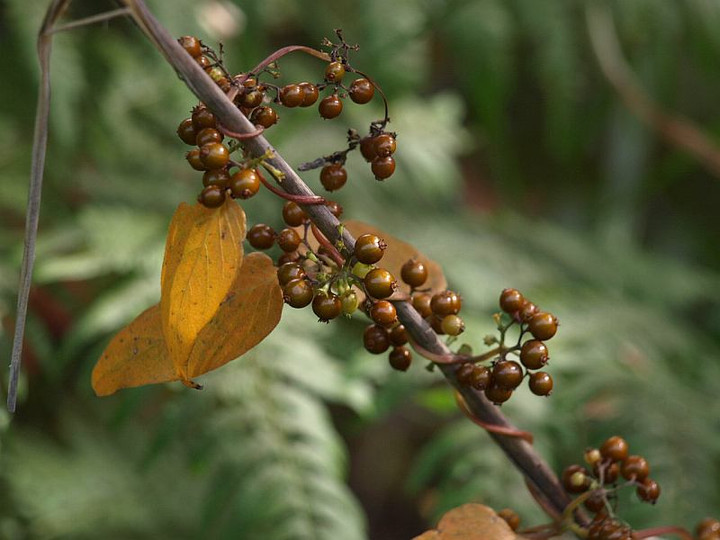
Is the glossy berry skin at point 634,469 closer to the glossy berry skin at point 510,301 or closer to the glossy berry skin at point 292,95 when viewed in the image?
the glossy berry skin at point 510,301

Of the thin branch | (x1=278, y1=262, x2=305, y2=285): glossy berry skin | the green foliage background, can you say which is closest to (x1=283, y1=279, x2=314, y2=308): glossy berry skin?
(x1=278, y1=262, x2=305, y2=285): glossy berry skin

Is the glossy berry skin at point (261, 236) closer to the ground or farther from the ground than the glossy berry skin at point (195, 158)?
closer to the ground

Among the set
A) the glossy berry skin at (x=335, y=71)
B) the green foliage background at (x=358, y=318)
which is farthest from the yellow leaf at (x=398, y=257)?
the green foliage background at (x=358, y=318)

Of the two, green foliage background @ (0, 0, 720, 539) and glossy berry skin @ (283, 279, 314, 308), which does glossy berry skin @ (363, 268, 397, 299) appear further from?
green foliage background @ (0, 0, 720, 539)

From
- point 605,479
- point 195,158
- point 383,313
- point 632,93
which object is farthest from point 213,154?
point 632,93

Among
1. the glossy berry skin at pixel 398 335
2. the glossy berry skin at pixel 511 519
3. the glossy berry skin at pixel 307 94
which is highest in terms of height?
the glossy berry skin at pixel 307 94

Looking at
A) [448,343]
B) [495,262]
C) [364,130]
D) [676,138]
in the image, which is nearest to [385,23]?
[364,130]

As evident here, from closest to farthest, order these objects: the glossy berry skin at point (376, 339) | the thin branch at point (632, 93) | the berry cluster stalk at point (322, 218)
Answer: the berry cluster stalk at point (322, 218)
the glossy berry skin at point (376, 339)
the thin branch at point (632, 93)
